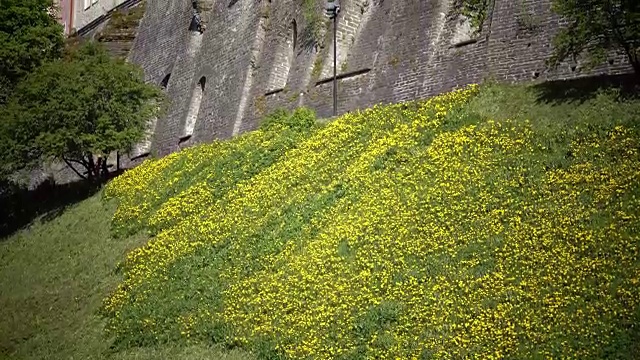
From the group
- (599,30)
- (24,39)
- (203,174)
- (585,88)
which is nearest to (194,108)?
(24,39)

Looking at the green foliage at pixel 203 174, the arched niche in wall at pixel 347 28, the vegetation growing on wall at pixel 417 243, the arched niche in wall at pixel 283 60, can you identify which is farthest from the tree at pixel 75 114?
the arched niche in wall at pixel 347 28

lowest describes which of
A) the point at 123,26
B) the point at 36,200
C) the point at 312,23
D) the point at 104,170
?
the point at 36,200

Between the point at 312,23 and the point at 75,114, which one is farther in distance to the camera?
the point at 75,114

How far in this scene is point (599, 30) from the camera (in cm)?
1672

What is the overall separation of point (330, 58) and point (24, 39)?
15.7 meters

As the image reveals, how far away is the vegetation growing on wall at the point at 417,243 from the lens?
12141 mm

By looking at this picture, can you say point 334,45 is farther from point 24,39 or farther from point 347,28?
point 24,39

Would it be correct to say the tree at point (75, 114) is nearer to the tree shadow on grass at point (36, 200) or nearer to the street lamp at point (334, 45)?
the tree shadow on grass at point (36, 200)

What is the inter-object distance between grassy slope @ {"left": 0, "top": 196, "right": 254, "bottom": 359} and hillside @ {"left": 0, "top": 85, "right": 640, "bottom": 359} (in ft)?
0.35

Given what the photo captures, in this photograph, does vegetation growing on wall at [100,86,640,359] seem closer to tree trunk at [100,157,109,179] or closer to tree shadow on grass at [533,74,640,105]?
tree shadow on grass at [533,74,640,105]

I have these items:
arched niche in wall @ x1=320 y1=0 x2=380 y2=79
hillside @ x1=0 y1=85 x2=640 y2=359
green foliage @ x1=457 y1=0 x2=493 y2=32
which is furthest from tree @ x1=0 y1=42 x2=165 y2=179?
green foliage @ x1=457 y1=0 x2=493 y2=32

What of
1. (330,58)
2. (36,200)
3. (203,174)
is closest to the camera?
(203,174)

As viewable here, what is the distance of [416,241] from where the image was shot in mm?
14898

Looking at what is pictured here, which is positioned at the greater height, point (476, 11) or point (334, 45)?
point (476, 11)
